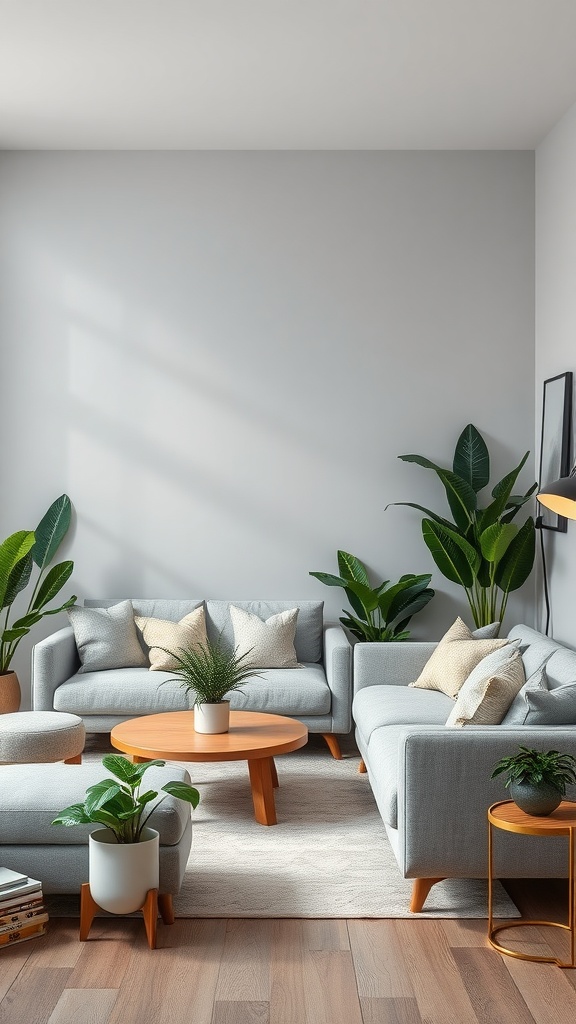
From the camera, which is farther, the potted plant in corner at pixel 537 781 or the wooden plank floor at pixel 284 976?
the potted plant in corner at pixel 537 781

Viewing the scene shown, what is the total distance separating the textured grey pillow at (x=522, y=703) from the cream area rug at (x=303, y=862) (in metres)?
0.58

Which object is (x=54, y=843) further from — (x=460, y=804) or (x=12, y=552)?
(x=12, y=552)

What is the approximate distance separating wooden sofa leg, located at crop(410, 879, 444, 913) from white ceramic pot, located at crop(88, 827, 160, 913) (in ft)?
2.83

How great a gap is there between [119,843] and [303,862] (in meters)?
0.94

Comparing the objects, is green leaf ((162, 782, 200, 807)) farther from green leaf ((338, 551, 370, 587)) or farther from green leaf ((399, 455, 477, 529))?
green leaf ((399, 455, 477, 529))

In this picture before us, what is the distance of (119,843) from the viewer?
292cm

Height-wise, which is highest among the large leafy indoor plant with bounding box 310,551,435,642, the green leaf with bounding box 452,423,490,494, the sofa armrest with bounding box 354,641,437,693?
the green leaf with bounding box 452,423,490,494

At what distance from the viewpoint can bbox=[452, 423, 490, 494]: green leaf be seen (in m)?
5.52

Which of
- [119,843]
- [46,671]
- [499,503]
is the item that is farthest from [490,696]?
[46,671]

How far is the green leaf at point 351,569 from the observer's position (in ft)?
18.0

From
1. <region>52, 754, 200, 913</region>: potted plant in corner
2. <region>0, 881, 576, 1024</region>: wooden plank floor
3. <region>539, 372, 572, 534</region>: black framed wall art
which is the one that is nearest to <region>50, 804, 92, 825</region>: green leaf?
<region>52, 754, 200, 913</region>: potted plant in corner

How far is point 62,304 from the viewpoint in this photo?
225 inches

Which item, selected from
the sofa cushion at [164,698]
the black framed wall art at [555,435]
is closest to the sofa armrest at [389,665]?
the sofa cushion at [164,698]

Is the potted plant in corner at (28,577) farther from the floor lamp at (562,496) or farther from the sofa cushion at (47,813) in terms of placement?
the floor lamp at (562,496)
